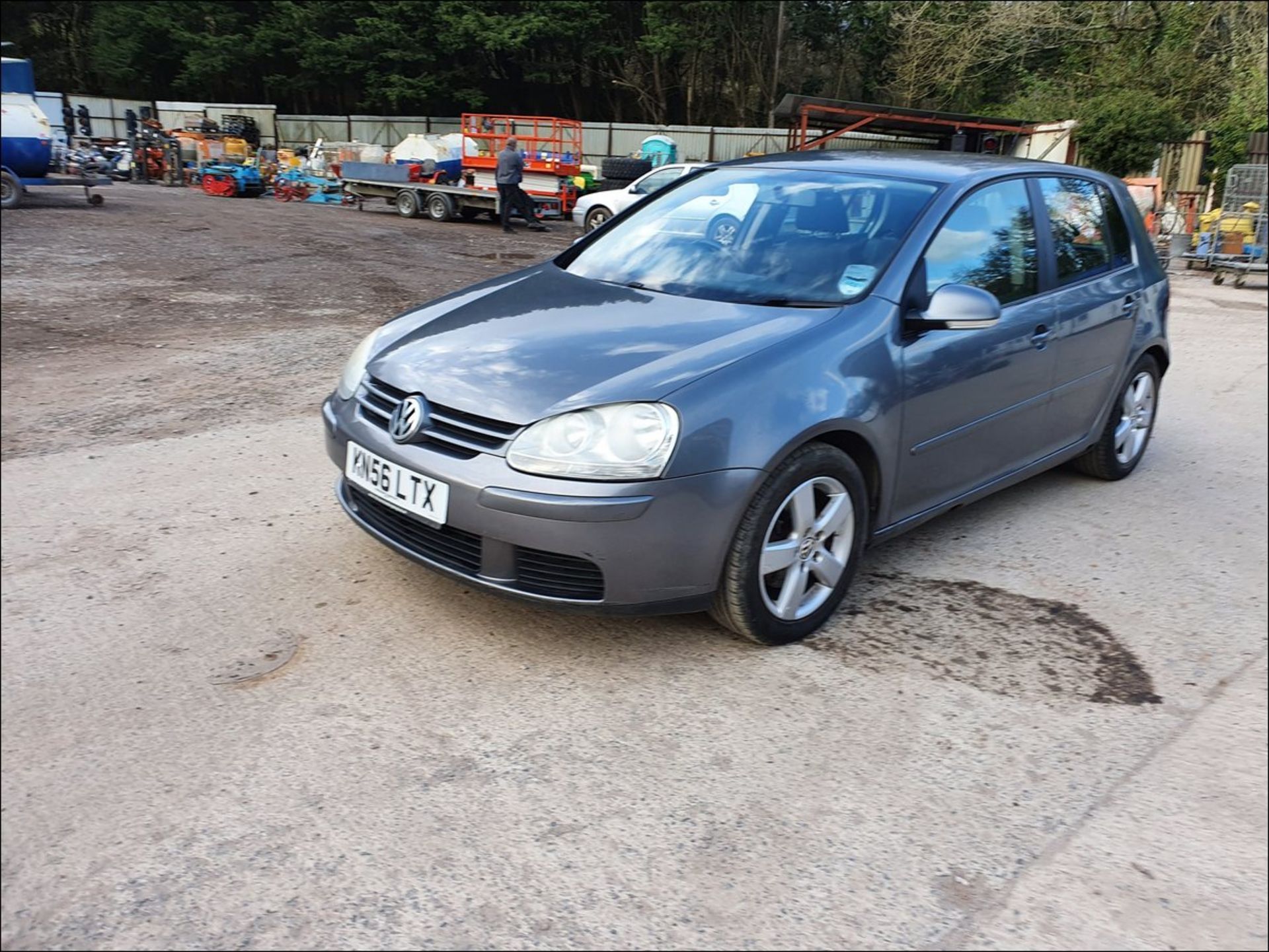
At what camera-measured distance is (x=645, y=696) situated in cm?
303

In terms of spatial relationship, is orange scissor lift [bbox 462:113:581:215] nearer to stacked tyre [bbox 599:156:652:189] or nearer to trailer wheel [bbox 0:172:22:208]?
stacked tyre [bbox 599:156:652:189]

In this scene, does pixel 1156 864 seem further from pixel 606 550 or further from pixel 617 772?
pixel 606 550

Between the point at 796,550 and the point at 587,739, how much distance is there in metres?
0.95

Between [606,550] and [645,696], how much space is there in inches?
18.6

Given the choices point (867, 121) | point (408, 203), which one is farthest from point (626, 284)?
point (867, 121)

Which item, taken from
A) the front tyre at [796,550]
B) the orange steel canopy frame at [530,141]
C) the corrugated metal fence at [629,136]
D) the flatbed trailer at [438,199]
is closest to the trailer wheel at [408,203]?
the flatbed trailer at [438,199]

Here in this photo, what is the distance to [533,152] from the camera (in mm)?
22312

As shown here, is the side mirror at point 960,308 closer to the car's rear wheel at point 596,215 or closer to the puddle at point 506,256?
the puddle at point 506,256

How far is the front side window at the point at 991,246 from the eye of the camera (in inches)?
150

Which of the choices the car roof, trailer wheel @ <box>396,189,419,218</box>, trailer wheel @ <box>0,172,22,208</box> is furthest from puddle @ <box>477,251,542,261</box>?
the car roof

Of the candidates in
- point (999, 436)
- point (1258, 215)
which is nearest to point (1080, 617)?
point (999, 436)

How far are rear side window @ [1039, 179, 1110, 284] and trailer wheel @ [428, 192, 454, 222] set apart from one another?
17.1 meters

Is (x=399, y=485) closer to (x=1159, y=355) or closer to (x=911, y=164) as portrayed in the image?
(x=911, y=164)

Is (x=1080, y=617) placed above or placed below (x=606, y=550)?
below
